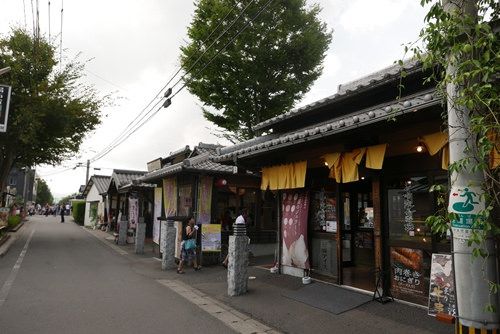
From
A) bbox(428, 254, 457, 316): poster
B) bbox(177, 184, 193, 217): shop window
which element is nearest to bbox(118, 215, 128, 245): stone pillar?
bbox(177, 184, 193, 217): shop window

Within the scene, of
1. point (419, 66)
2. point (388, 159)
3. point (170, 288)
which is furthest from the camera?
point (170, 288)

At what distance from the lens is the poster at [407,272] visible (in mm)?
7129

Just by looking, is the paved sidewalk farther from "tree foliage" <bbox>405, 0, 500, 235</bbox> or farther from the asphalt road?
"tree foliage" <bbox>405, 0, 500, 235</bbox>

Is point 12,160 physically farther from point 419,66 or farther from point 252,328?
point 419,66

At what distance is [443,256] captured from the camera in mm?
6125

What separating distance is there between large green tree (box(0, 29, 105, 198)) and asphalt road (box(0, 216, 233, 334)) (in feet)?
25.1

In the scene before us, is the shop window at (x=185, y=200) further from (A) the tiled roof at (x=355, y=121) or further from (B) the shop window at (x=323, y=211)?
(B) the shop window at (x=323, y=211)

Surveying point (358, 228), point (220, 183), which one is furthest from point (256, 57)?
point (358, 228)

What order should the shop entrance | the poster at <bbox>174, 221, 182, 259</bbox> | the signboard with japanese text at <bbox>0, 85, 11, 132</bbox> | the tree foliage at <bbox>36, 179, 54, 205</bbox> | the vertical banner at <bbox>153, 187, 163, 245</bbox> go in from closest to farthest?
the shop entrance
the signboard with japanese text at <bbox>0, 85, 11, 132</bbox>
the poster at <bbox>174, 221, 182, 259</bbox>
the vertical banner at <bbox>153, 187, 163, 245</bbox>
the tree foliage at <bbox>36, 179, 54, 205</bbox>

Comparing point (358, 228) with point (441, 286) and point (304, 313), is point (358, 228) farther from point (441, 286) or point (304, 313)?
point (441, 286)

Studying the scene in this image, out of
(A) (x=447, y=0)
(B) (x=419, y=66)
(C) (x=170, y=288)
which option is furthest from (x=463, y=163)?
(C) (x=170, y=288)

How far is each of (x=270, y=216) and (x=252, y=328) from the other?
10.4 meters

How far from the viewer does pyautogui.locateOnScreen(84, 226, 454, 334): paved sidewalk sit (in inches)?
243

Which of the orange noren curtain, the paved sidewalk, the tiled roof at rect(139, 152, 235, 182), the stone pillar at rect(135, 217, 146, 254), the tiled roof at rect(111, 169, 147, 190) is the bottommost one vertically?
the paved sidewalk
